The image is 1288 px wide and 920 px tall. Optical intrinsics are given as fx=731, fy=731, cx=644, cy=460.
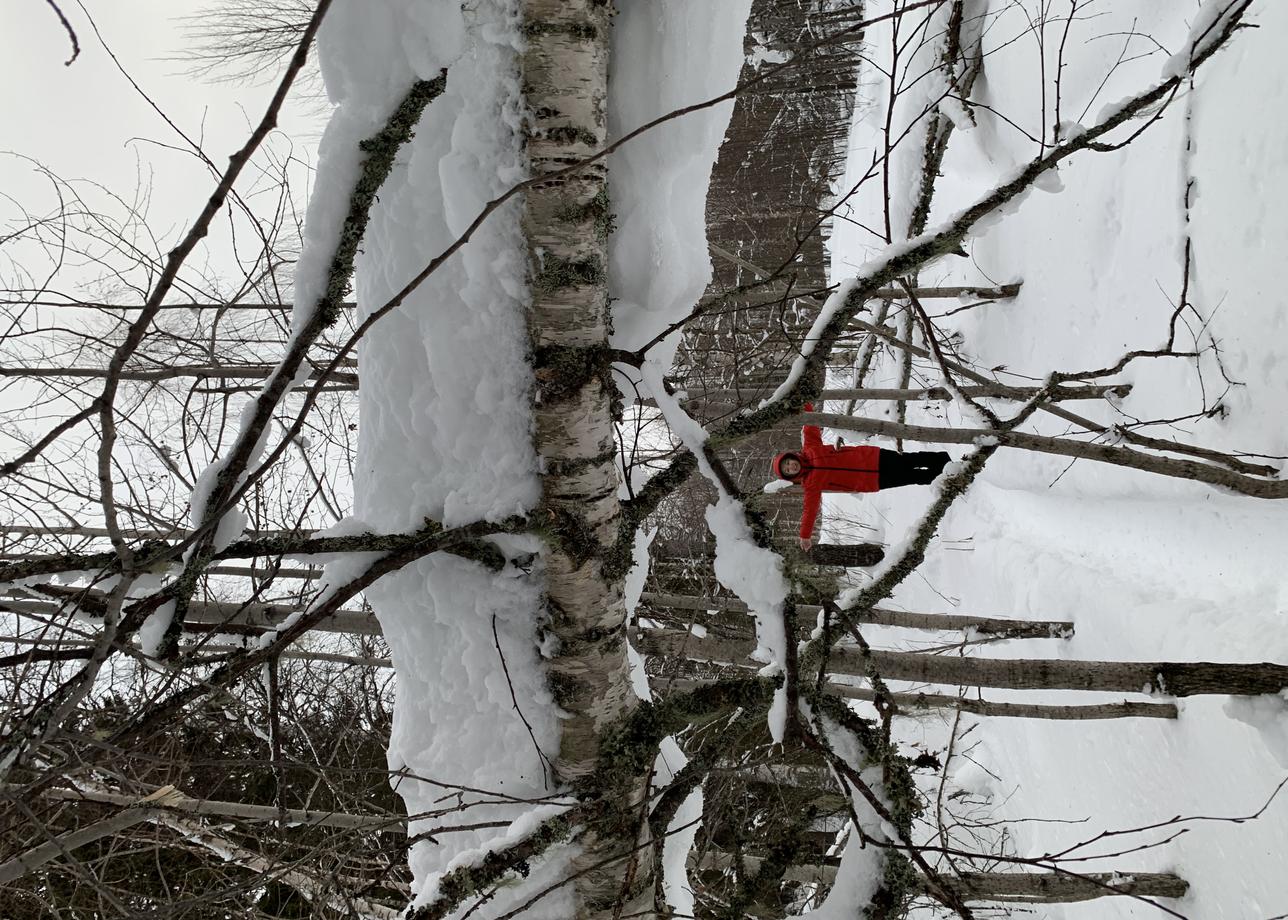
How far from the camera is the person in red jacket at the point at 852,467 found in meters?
4.69

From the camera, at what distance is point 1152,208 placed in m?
3.64

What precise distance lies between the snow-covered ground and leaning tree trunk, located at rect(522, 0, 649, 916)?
2105 mm

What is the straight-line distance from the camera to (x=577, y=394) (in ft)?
5.49

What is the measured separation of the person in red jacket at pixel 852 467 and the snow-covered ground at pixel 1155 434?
90cm

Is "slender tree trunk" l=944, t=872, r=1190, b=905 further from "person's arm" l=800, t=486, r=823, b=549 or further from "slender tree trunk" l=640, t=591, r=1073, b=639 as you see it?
"person's arm" l=800, t=486, r=823, b=549

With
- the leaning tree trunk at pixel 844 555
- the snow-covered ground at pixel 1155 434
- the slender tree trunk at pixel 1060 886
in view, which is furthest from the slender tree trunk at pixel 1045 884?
the leaning tree trunk at pixel 844 555

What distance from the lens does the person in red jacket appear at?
15.4 feet

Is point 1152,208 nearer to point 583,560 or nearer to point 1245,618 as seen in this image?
point 1245,618

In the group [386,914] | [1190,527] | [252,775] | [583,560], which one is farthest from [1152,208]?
[252,775]

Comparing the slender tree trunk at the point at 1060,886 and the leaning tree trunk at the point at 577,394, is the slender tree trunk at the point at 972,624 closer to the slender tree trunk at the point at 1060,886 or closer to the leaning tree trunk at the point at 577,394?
the slender tree trunk at the point at 1060,886

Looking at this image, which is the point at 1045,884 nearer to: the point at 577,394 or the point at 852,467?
the point at 852,467

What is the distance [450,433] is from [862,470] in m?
3.51

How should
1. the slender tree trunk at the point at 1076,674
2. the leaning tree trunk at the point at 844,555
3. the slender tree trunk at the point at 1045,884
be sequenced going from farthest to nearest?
1. the leaning tree trunk at the point at 844,555
2. the slender tree trunk at the point at 1045,884
3. the slender tree trunk at the point at 1076,674

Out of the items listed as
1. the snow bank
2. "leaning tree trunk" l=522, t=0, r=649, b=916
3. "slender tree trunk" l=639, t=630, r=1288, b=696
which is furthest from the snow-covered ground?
the snow bank
